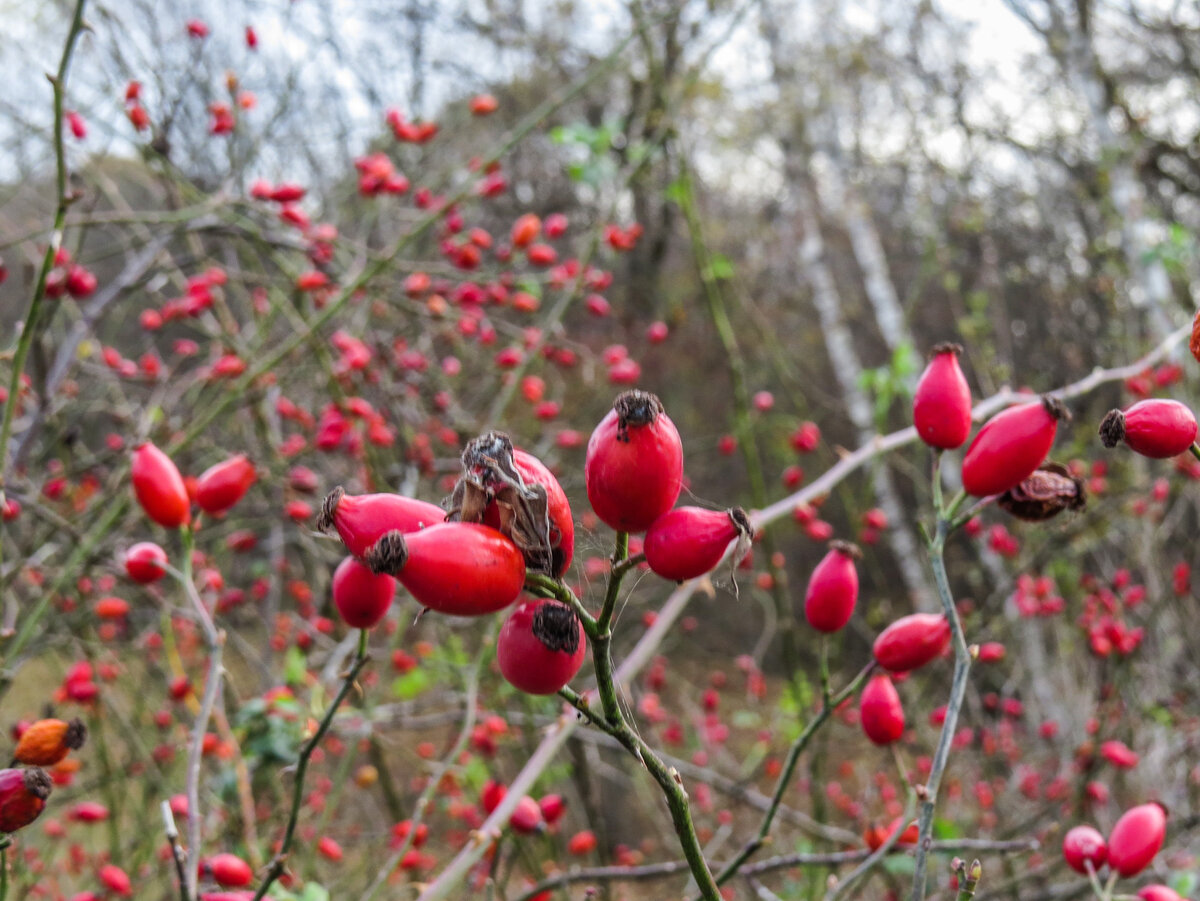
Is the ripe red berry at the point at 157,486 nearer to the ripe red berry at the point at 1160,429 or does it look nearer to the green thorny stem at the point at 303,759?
the green thorny stem at the point at 303,759

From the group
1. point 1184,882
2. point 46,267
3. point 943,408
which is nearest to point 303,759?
point 943,408

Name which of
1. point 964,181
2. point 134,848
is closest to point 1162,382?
point 964,181

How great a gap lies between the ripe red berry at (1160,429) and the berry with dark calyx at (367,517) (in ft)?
2.16

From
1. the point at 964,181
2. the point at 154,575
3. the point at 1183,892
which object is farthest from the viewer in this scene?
the point at 964,181

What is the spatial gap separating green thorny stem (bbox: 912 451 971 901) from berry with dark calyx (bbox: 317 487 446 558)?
0.46 m

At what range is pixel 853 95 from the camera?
9.27 m

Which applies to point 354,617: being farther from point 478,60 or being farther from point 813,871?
point 478,60

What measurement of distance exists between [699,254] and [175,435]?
6.03 feet

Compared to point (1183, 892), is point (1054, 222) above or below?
above

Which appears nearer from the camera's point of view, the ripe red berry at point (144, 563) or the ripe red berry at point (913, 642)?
the ripe red berry at point (913, 642)

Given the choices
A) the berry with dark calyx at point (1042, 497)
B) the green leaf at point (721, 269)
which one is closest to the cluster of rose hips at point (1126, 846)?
the berry with dark calyx at point (1042, 497)

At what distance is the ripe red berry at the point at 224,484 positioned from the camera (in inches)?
50.9

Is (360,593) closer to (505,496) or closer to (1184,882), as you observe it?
(505,496)

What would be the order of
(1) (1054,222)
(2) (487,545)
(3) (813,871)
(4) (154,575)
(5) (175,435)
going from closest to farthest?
(2) (487,545)
(4) (154,575)
(3) (813,871)
(5) (175,435)
(1) (1054,222)
